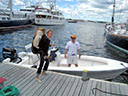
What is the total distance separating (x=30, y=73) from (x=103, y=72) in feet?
10.4

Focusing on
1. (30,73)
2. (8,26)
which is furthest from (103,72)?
(8,26)

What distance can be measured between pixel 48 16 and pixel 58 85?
151ft

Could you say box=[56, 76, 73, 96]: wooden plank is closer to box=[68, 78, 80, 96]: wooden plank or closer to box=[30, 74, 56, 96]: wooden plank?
box=[68, 78, 80, 96]: wooden plank

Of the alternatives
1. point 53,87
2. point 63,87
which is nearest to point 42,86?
point 53,87

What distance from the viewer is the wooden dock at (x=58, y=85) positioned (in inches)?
137

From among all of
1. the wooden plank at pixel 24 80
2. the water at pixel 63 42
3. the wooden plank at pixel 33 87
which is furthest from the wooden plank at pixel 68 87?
the water at pixel 63 42

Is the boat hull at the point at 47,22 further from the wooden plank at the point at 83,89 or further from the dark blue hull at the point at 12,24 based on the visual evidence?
the wooden plank at the point at 83,89

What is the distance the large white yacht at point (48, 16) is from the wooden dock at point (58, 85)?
136 feet

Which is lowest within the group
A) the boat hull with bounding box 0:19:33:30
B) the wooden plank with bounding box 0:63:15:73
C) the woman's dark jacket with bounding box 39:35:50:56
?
the wooden plank with bounding box 0:63:15:73

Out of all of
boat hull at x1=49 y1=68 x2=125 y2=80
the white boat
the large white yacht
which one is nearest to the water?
the white boat

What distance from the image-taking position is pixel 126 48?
13367 millimetres

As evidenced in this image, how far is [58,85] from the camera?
387cm

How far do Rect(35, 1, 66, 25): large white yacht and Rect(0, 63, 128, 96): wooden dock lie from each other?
136 feet

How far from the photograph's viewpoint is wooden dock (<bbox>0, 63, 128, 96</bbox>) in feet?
11.5
